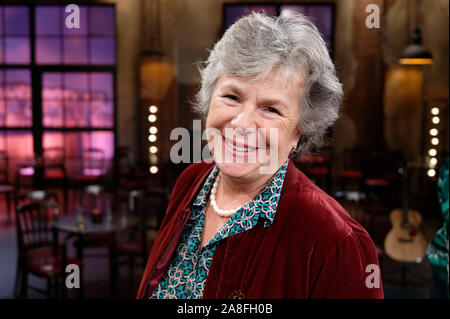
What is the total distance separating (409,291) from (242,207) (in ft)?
11.6

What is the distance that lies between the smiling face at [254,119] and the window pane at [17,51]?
8.38 metres

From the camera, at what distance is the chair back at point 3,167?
743cm

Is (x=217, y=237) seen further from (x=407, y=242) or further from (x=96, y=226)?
(x=407, y=242)

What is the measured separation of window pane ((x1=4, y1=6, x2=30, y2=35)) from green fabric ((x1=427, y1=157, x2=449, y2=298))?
829 cm

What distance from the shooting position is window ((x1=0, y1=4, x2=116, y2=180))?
8219 millimetres

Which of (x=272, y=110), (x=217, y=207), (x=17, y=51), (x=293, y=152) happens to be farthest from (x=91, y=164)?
(x=272, y=110)

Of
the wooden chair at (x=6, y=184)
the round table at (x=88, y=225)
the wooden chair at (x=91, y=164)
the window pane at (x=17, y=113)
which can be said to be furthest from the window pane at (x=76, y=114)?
the round table at (x=88, y=225)

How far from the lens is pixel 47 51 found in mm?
8312

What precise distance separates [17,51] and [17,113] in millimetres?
1110

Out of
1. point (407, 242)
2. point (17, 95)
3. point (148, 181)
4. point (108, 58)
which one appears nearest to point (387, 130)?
point (407, 242)

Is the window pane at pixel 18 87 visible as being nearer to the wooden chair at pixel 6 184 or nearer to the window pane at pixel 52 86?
the window pane at pixel 52 86

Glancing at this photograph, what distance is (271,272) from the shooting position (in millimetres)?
858

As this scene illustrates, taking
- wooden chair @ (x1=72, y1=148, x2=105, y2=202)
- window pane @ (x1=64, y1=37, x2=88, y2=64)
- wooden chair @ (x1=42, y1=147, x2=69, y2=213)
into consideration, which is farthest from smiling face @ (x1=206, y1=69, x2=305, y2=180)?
window pane @ (x1=64, y1=37, x2=88, y2=64)

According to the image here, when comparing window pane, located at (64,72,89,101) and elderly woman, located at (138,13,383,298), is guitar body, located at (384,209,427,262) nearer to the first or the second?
elderly woman, located at (138,13,383,298)
